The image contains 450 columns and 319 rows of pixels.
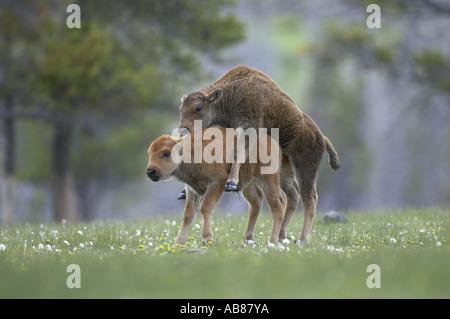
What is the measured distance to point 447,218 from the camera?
1328 cm

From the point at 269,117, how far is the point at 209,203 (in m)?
1.80

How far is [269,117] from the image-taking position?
10.5 metres

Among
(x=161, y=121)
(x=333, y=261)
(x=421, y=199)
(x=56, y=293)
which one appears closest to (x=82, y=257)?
(x=56, y=293)

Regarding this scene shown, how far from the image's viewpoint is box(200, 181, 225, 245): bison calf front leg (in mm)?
9812

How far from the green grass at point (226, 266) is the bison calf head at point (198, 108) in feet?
6.47

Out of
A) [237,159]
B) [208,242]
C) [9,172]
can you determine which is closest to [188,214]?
[208,242]

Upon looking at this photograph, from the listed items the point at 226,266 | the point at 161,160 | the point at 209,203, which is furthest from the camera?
the point at 209,203

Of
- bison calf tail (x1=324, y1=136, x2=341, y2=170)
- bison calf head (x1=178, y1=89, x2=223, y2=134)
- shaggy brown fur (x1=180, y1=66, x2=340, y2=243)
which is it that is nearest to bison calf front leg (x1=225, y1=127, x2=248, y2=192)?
shaggy brown fur (x1=180, y1=66, x2=340, y2=243)

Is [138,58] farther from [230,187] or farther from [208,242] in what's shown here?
[230,187]

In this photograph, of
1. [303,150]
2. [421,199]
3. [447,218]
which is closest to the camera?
[303,150]

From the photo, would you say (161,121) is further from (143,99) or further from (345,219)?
(345,219)

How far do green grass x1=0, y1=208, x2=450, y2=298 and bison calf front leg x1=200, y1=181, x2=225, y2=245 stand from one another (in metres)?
0.21

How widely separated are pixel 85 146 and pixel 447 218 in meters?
32.5
